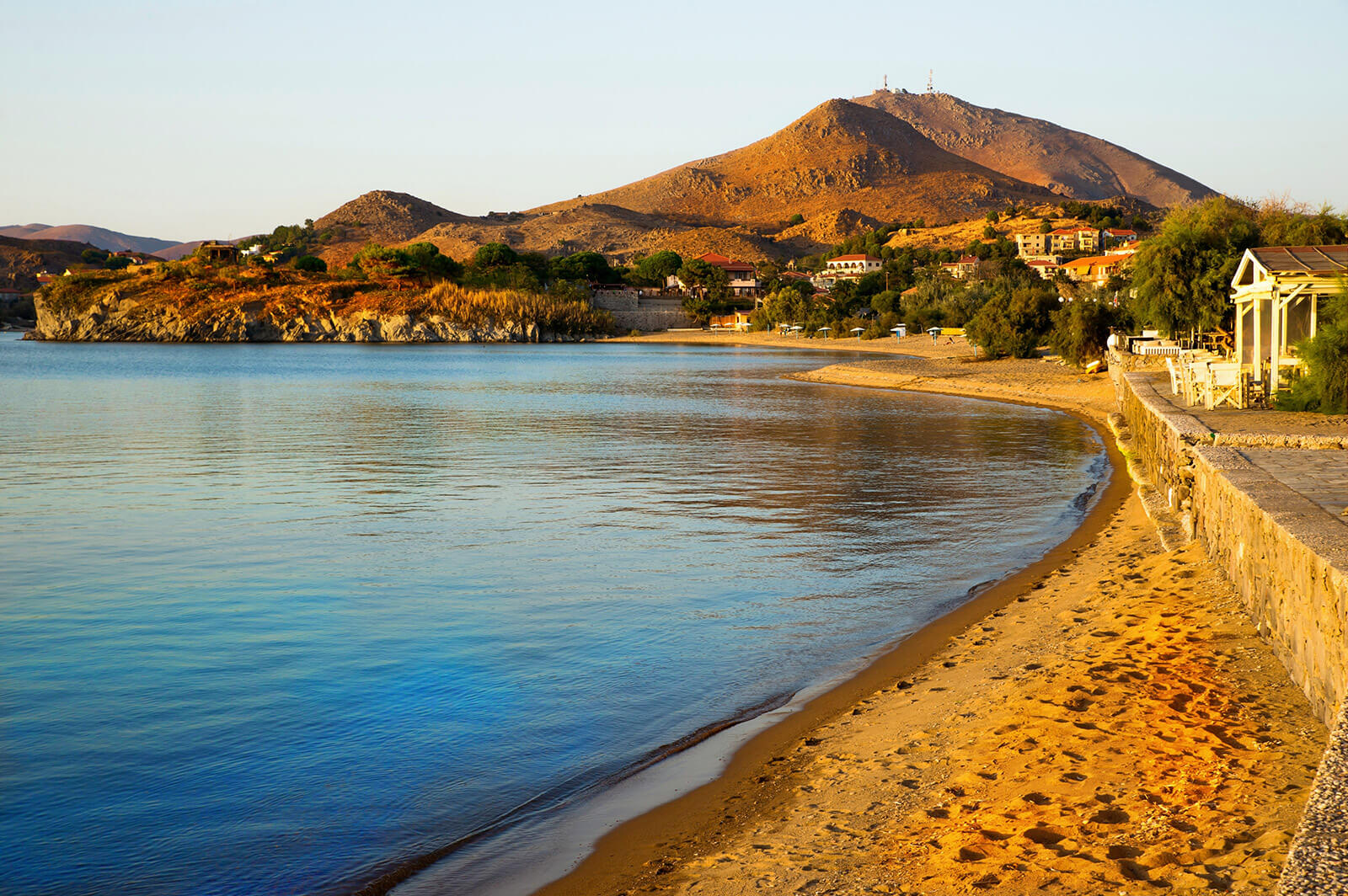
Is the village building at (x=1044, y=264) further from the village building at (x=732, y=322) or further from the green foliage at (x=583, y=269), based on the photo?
the green foliage at (x=583, y=269)

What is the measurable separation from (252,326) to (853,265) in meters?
76.6

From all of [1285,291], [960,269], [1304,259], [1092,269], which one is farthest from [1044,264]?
[1285,291]

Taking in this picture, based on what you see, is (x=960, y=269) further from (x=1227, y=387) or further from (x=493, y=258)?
(x=1227, y=387)

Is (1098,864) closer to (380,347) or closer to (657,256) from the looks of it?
(380,347)

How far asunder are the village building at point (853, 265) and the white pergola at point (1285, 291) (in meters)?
121

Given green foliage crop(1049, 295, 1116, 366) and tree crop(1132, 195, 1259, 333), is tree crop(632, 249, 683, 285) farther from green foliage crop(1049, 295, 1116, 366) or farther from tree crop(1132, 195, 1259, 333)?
tree crop(1132, 195, 1259, 333)

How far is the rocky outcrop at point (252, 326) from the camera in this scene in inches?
4624

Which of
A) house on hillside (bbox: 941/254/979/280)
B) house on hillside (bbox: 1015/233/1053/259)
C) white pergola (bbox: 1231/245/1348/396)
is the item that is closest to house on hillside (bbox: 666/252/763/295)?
house on hillside (bbox: 941/254/979/280)

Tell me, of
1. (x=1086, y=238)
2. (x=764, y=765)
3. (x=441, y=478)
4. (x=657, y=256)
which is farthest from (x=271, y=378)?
(x=1086, y=238)

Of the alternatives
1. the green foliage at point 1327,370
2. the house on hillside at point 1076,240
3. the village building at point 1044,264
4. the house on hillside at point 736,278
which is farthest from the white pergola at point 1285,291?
the house on hillside at point 1076,240

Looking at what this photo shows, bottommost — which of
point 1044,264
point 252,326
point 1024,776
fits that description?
point 1024,776

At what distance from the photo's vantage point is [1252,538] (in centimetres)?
701

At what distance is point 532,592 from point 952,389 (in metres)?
31.3

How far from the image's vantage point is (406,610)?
32.0 feet
